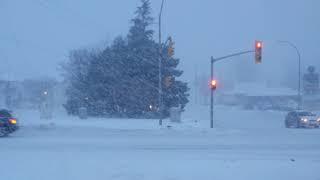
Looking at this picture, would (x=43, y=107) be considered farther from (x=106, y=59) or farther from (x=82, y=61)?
(x=82, y=61)

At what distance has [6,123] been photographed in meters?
25.5

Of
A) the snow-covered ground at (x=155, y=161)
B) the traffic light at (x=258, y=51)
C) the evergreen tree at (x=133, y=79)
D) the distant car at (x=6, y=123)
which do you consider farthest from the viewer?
the evergreen tree at (x=133, y=79)

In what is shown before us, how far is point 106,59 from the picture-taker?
182 ft

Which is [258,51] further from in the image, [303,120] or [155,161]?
[155,161]

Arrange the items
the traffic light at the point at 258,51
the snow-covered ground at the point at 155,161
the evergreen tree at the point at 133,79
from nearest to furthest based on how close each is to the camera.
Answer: the snow-covered ground at the point at 155,161 < the traffic light at the point at 258,51 < the evergreen tree at the point at 133,79

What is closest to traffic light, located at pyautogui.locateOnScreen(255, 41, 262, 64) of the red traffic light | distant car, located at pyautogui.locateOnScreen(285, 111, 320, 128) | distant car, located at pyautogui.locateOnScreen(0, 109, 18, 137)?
the red traffic light

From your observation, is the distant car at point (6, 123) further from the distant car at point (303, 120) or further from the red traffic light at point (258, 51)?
the distant car at point (303, 120)

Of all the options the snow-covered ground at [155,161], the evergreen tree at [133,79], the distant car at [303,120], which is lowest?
the snow-covered ground at [155,161]

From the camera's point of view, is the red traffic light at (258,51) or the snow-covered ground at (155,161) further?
the red traffic light at (258,51)

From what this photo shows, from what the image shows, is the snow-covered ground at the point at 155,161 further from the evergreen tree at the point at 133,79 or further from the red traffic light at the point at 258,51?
the evergreen tree at the point at 133,79

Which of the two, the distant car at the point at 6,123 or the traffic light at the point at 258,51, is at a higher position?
the traffic light at the point at 258,51

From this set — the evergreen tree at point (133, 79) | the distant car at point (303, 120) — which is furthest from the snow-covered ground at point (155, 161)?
the evergreen tree at point (133, 79)

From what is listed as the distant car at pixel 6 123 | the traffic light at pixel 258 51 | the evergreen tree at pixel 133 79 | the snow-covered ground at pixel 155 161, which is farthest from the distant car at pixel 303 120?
the distant car at pixel 6 123

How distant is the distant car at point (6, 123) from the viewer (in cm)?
2541
